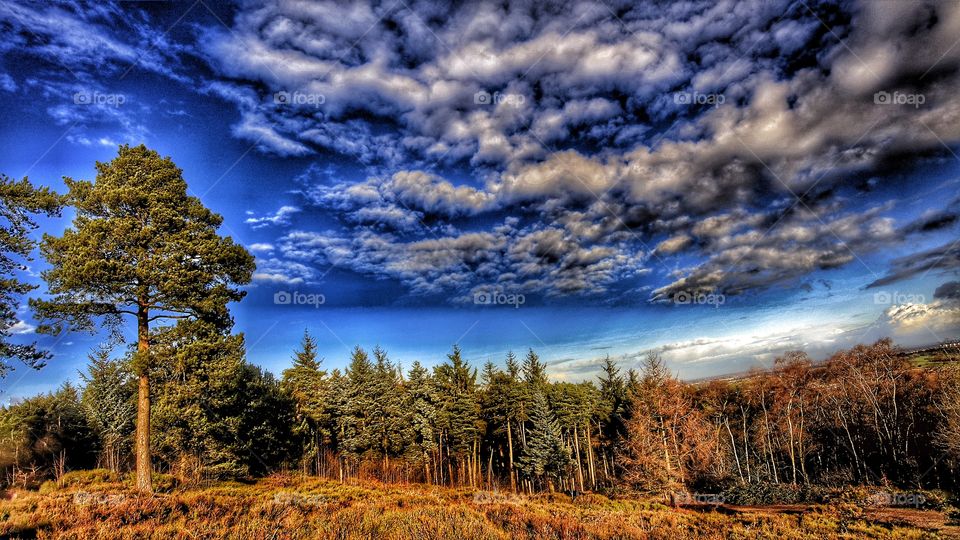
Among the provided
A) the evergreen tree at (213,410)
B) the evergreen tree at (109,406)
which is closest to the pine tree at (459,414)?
the evergreen tree at (213,410)

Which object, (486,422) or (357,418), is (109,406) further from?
(486,422)

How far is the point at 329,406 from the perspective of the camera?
46.7 m

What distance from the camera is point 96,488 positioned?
15.7 meters

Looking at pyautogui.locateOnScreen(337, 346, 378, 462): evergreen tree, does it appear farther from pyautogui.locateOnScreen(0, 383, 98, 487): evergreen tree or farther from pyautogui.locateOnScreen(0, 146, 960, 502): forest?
pyautogui.locateOnScreen(0, 383, 98, 487): evergreen tree

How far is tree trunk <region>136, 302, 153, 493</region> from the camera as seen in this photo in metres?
14.7

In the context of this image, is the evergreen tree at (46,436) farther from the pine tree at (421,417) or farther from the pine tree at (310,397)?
the pine tree at (421,417)

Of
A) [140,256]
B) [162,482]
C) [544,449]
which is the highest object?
[140,256]

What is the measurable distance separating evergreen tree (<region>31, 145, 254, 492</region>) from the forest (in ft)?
0.20

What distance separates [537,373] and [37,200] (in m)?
51.4

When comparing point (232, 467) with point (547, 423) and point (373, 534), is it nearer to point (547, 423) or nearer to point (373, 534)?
point (373, 534)

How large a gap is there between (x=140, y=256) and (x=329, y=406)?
35.8 metres

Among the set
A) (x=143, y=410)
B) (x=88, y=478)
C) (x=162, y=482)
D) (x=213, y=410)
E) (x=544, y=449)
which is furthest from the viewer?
(x=544, y=449)

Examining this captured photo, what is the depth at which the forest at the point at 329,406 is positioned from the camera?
15555mm

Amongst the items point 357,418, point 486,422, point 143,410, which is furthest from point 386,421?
point 143,410
